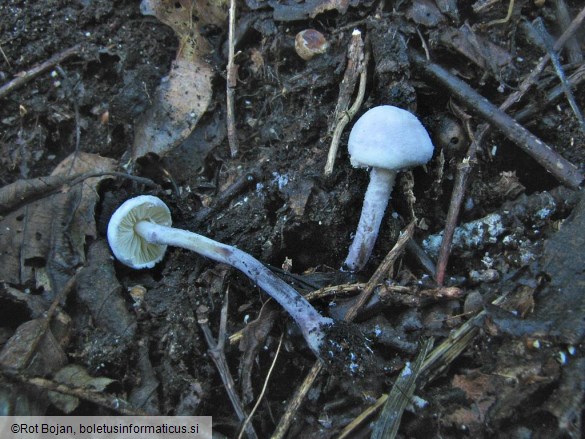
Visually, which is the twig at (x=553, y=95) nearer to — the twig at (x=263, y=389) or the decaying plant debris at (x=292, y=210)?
the decaying plant debris at (x=292, y=210)

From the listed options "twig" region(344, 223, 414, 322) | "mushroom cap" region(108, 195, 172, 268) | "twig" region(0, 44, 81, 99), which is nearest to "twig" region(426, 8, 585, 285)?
"twig" region(344, 223, 414, 322)

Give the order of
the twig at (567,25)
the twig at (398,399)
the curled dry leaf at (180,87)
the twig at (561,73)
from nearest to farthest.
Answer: the twig at (398,399), the twig at (561,73), the twig at (567,25), the curled dry leaf at (180,87)

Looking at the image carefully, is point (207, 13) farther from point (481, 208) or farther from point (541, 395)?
point (541, 395)

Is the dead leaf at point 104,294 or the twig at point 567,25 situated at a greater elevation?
the twig at point 567,25

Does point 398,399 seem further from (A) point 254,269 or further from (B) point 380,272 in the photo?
(A) point 254,269

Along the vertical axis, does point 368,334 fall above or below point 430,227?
below

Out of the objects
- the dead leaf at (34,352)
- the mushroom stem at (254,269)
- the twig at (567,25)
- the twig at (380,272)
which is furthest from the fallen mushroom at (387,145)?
the dead leaf at (34,352)

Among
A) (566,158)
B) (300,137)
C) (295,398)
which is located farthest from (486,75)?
(295,398)
